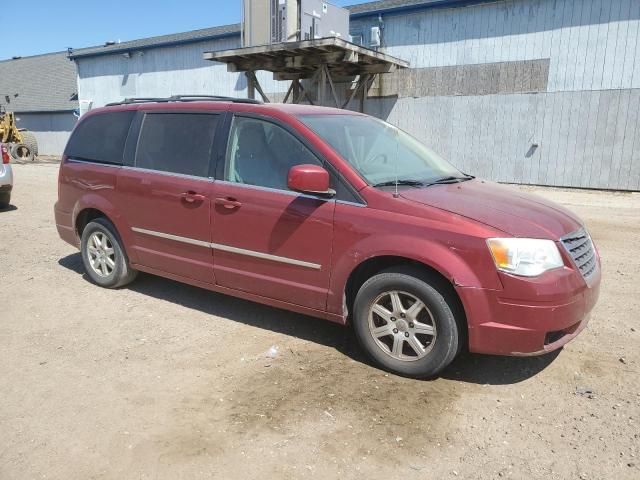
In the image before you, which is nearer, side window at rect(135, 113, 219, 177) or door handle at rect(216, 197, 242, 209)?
door handle at rect(216, 197, 242, 209)

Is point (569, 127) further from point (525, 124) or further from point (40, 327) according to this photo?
point (40, 327)

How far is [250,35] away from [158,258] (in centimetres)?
1153

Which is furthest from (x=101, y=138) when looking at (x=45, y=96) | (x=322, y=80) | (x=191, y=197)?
(x=45, y=96)

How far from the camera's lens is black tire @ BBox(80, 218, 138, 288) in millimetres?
5254

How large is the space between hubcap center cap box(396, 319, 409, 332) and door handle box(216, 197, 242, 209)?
1.53 m

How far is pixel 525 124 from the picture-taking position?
14.6 m

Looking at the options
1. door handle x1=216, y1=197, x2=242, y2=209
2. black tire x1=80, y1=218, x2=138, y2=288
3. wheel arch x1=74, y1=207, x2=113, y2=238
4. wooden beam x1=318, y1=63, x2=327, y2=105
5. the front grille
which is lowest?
black tire x1=80, y1=218, x2=138, y2=288

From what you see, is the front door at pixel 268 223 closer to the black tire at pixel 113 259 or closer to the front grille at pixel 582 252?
the black tire at pixel 113 259

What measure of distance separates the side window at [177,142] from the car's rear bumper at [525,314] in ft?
7.98

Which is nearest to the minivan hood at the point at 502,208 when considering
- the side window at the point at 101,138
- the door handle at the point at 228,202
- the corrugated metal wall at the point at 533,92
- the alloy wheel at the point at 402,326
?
the alloy wheel at the point at 402,326

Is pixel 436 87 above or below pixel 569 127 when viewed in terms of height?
above

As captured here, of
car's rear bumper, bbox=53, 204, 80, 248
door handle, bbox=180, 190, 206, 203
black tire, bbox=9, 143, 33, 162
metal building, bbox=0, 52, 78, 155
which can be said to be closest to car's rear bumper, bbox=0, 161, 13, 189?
car's rear bumper, bbox=53, 204, 80, 248

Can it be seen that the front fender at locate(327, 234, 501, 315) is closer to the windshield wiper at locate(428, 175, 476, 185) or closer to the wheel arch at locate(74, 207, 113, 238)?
the windshield wiper at locate(428, 175, 476, 185)

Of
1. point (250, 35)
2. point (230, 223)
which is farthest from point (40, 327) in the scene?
point (250, 35)
